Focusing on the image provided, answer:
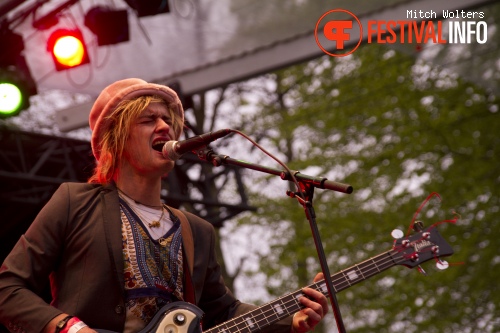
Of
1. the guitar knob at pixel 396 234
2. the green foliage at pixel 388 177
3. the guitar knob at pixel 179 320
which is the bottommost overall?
the green foliage at pixel 388 177

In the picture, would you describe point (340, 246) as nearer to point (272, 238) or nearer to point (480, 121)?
point (272, 238)

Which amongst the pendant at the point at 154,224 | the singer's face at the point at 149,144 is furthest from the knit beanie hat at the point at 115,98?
the pendant at the point at 154,224

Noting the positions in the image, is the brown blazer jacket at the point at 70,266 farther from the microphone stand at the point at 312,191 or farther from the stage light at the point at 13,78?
the stage light at the point at 13,78

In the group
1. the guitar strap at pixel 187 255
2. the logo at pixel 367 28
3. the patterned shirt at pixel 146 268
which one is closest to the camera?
the patterned shirt at pixel 146 268

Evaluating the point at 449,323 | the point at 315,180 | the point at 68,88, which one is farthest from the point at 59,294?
the point at 449,323

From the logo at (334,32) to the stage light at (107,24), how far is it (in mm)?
2020

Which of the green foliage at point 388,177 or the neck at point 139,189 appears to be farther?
the green foliage at point 388,177

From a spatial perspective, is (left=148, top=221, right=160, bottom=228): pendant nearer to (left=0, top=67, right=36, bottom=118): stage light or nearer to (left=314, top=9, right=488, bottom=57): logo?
(left=0, top=67, right=36, bottom=118): stage light

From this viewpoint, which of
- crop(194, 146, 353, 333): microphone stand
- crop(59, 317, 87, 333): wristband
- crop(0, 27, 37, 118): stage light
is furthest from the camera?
crop(0, 27, 37, 118): stage light

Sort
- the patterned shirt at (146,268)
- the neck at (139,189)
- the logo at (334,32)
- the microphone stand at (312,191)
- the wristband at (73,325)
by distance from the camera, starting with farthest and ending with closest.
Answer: the logo at (334,32) → the neck at (139,189) → the patterned shirt at (146,268) → the wristband at (73,325) → the microphone stand at (312,191)

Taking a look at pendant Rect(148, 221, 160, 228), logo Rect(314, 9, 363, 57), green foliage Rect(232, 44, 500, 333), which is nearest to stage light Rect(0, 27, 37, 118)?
logo Rect(314, 9, 363, 57)

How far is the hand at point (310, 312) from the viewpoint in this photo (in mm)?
3504

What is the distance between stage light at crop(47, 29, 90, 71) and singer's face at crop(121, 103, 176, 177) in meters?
3.62

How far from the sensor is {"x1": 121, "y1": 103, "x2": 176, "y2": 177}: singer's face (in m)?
3.51
